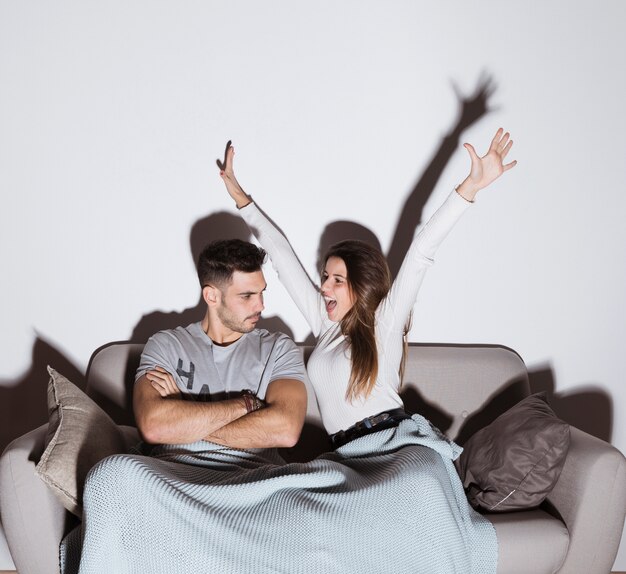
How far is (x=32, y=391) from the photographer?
8.78 feet

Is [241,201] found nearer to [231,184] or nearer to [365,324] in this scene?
[231,184]

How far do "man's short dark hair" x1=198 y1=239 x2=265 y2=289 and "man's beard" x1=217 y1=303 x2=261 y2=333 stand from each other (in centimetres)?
→ 8

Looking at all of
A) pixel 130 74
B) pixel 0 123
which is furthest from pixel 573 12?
pixel 0 123

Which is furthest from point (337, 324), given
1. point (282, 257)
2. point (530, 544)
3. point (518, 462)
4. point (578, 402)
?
point (578, 402)

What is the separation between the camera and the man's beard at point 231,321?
229cm

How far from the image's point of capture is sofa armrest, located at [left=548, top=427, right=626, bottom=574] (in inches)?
78.7

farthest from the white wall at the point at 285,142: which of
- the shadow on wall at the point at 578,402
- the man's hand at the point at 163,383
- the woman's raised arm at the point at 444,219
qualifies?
the man's hand at the point at 163,383

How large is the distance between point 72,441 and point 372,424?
37.4 inches

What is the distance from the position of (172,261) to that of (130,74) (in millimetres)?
717

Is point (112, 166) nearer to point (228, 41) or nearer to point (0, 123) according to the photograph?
point (0, 123)

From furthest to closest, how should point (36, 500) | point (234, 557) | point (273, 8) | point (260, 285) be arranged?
point (273, 8)
point (260, 285)
point (36, 500)
point (234, 557)

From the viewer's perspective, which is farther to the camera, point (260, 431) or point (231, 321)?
point (231, 321)

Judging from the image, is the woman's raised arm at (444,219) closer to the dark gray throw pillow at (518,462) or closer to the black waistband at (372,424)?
the black waistband at (372,424)

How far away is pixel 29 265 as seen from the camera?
8.50 feet
